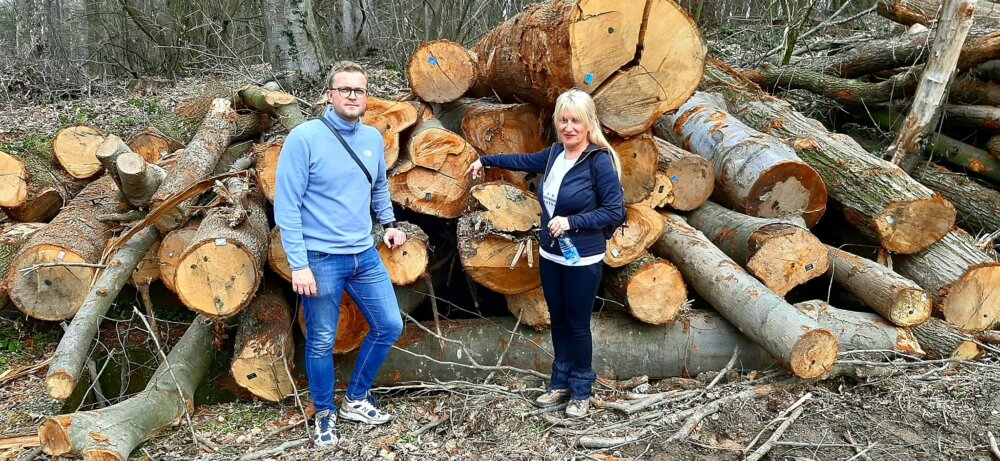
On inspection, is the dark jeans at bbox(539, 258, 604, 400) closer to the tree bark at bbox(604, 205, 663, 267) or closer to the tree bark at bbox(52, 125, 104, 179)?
the tree bark at bbox(604, 205, 663, 267)

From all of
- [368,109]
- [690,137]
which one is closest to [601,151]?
[368,109]

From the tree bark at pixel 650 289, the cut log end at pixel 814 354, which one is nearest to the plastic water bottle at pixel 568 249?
the tree bark at pixel 650 289

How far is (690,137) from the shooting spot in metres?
5.46

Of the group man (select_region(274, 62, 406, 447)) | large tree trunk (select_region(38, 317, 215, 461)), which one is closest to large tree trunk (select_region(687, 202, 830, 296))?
man (select_region(274, 62, 406, 447))

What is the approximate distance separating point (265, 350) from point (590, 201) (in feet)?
6.81

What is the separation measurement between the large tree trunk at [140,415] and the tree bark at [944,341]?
4576 millimetres

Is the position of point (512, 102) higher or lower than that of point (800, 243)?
higher

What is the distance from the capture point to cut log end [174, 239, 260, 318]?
132 inches

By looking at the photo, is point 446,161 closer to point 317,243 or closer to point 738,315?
point 317,243

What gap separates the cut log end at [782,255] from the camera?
4.03 metres

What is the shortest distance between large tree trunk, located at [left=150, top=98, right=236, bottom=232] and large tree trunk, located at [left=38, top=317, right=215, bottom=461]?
71cm

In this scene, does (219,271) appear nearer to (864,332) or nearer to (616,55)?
(616,55)

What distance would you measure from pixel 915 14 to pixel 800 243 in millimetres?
4169

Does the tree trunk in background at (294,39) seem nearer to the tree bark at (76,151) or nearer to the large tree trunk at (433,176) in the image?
the tree bark at (76,151)
